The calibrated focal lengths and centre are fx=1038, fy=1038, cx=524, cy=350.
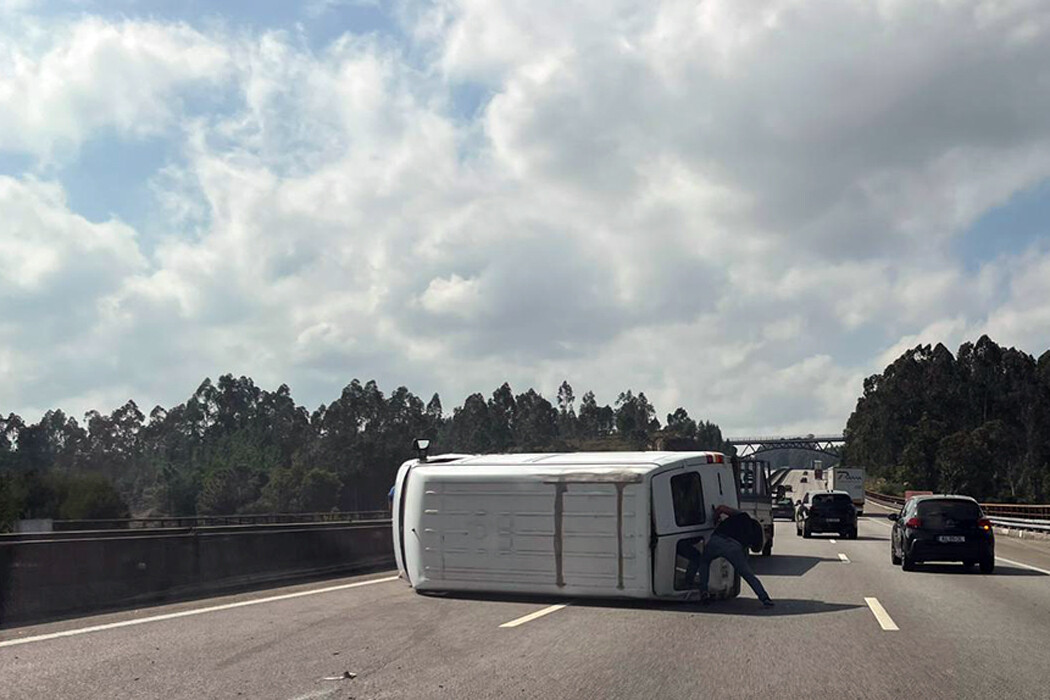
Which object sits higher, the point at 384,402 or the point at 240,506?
the point at 384,402

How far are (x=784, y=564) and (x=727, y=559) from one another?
8.90 m

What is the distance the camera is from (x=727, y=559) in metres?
14.1

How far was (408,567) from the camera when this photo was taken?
15.8m

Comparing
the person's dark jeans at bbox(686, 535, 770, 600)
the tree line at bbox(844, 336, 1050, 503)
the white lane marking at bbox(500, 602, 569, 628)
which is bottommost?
the white lane marking at bbox(500, 602, 569, 628)

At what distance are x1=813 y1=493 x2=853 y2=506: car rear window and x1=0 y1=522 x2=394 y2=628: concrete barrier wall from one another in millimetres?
19889

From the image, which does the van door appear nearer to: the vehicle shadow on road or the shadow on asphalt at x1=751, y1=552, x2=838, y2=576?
the vehicle shadow on road

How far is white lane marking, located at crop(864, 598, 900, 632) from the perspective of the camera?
11898 mm

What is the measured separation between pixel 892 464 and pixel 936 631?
450 ft

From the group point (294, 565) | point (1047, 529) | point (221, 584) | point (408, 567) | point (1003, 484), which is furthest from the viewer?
point (1003, 484)

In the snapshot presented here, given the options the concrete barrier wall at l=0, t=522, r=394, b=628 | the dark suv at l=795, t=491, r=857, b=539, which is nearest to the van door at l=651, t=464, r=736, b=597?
the concrete barrier wall at l=0, t=522, r=394, b=628

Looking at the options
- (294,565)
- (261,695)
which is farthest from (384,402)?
(261,695)

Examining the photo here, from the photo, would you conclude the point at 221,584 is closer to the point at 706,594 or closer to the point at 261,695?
the point at 706,594

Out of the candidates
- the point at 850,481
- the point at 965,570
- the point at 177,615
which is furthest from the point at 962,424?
the point at 177,615

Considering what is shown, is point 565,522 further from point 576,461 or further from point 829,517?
point 829,517
